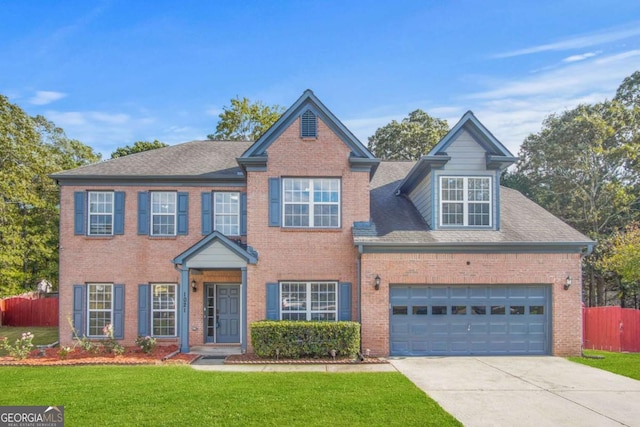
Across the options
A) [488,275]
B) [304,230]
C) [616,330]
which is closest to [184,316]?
[304,230]

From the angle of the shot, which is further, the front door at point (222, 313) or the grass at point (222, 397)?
the front door at point (222, 313)

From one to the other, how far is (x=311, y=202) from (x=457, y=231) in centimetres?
488

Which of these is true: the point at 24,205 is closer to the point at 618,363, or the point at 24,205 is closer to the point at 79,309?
the point at 79,309

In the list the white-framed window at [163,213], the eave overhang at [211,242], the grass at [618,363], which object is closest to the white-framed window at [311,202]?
the eave overhang at [211,242]

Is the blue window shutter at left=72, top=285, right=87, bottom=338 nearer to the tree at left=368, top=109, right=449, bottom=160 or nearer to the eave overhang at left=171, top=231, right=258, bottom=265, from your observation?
the eave overhang at left=171, top=231, right=258, bottom=265

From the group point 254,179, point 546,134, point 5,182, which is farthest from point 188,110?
point 546,134

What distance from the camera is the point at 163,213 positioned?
1552 cm

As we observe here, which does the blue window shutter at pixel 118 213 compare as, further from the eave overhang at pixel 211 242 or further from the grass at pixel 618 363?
the grass at pixel 618 363

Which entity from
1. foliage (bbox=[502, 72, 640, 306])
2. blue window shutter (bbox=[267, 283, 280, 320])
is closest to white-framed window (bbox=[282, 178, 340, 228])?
blue window shutter (bbox=[267, 283, 280, 320])

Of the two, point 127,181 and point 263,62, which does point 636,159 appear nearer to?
point 263,62

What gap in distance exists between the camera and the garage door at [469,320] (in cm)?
1362

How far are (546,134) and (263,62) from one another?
78.3 feet

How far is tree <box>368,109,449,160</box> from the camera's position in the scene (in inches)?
1339

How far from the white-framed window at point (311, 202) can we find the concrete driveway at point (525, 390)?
191 inches
